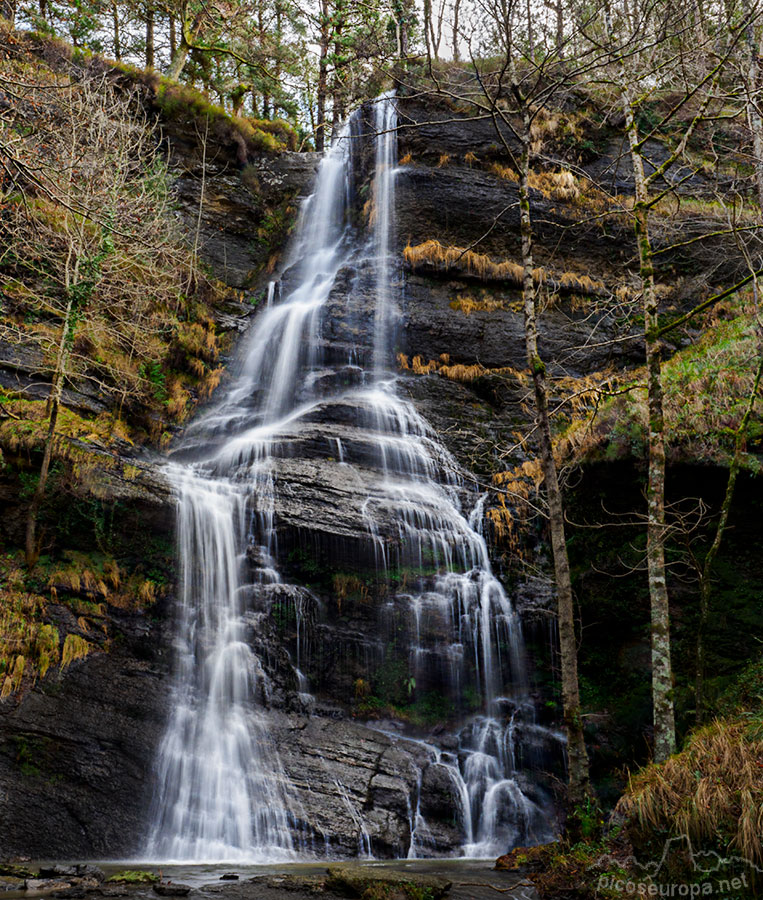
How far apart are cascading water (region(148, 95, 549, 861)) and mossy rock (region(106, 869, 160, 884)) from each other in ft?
4.27

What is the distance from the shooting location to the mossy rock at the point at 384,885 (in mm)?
5355

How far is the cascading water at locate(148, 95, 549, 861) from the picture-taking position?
25.7 ft

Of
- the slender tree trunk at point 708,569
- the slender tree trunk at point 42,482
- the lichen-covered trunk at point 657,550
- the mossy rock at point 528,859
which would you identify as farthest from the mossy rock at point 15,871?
the slender tree trunk at point 708,569

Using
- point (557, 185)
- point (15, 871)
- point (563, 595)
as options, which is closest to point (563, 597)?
point (563, 595)

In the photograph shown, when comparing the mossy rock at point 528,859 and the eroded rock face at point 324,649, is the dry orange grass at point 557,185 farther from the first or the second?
the mossy rock at point 528,859

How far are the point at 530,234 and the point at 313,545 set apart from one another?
5829 mm

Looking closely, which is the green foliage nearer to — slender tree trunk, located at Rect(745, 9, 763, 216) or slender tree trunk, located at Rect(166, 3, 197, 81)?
slender tree trunk, located at Rect(745, 9, 763, 216)

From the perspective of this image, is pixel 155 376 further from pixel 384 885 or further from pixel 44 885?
pixel 384 885

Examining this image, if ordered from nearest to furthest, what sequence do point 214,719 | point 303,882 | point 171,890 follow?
point 171,890 < point 303,882 < point 214,719

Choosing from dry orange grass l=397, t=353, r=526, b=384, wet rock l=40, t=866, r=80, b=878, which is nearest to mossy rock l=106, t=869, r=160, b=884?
wet rock l=40, t=866, r=80, b=878

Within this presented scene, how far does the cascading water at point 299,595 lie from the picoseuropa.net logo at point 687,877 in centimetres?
311

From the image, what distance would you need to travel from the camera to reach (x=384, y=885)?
5.45 m

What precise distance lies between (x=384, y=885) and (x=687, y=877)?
249 cm

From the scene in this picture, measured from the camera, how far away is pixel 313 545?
10.2 m
